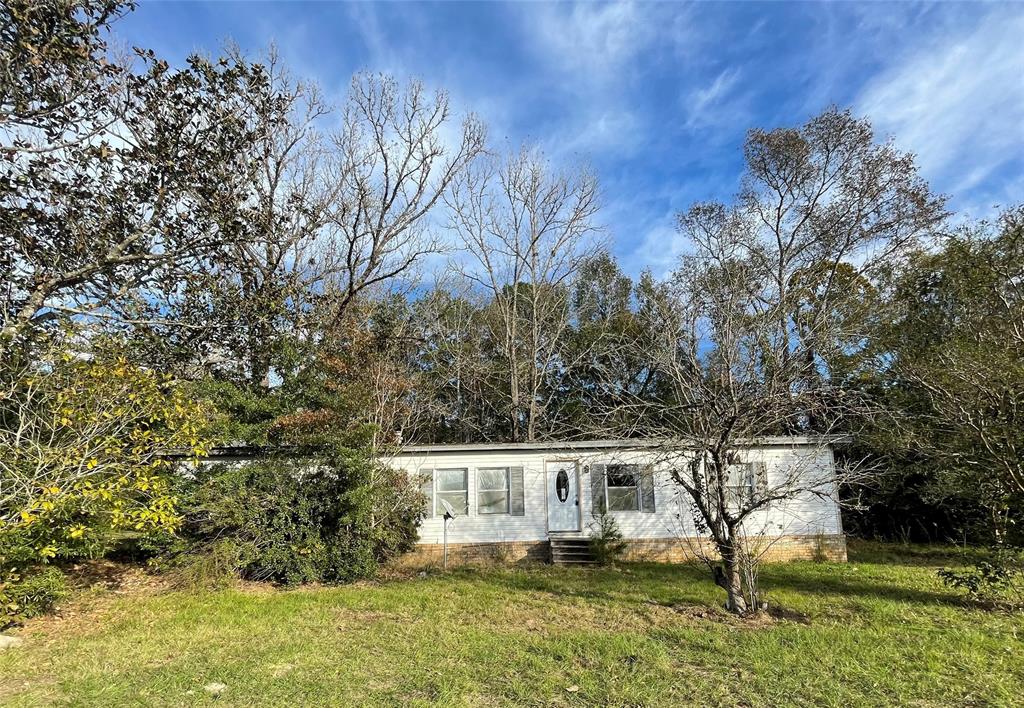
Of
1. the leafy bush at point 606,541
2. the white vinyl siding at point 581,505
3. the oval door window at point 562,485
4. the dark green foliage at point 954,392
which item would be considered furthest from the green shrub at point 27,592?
the dark green foliage at point 954,392

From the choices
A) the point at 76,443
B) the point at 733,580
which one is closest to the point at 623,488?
the point at 733,580

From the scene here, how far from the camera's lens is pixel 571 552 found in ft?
39.2

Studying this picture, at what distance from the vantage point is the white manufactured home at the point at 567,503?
1224 centimetres

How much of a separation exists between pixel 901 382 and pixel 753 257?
23.6 feet

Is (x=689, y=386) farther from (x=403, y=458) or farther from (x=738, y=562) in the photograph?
(x=403, y=458)

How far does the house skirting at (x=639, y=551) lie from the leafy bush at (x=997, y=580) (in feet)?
14.6

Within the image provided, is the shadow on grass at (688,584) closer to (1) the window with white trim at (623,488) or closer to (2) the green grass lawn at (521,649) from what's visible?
(2) the green grass lawn at (521,649)

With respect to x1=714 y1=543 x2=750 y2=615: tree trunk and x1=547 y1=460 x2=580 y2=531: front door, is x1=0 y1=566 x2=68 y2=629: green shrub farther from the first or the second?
x1=547 y1=460 x2=580 y2=531: front door

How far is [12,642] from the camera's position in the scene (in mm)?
6305

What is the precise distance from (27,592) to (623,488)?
10340mm

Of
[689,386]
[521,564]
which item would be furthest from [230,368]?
[689,386]

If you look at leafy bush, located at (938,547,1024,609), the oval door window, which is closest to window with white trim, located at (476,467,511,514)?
the oval door window

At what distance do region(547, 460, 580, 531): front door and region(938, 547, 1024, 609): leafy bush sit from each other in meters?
6.68

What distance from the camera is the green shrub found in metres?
6.55
